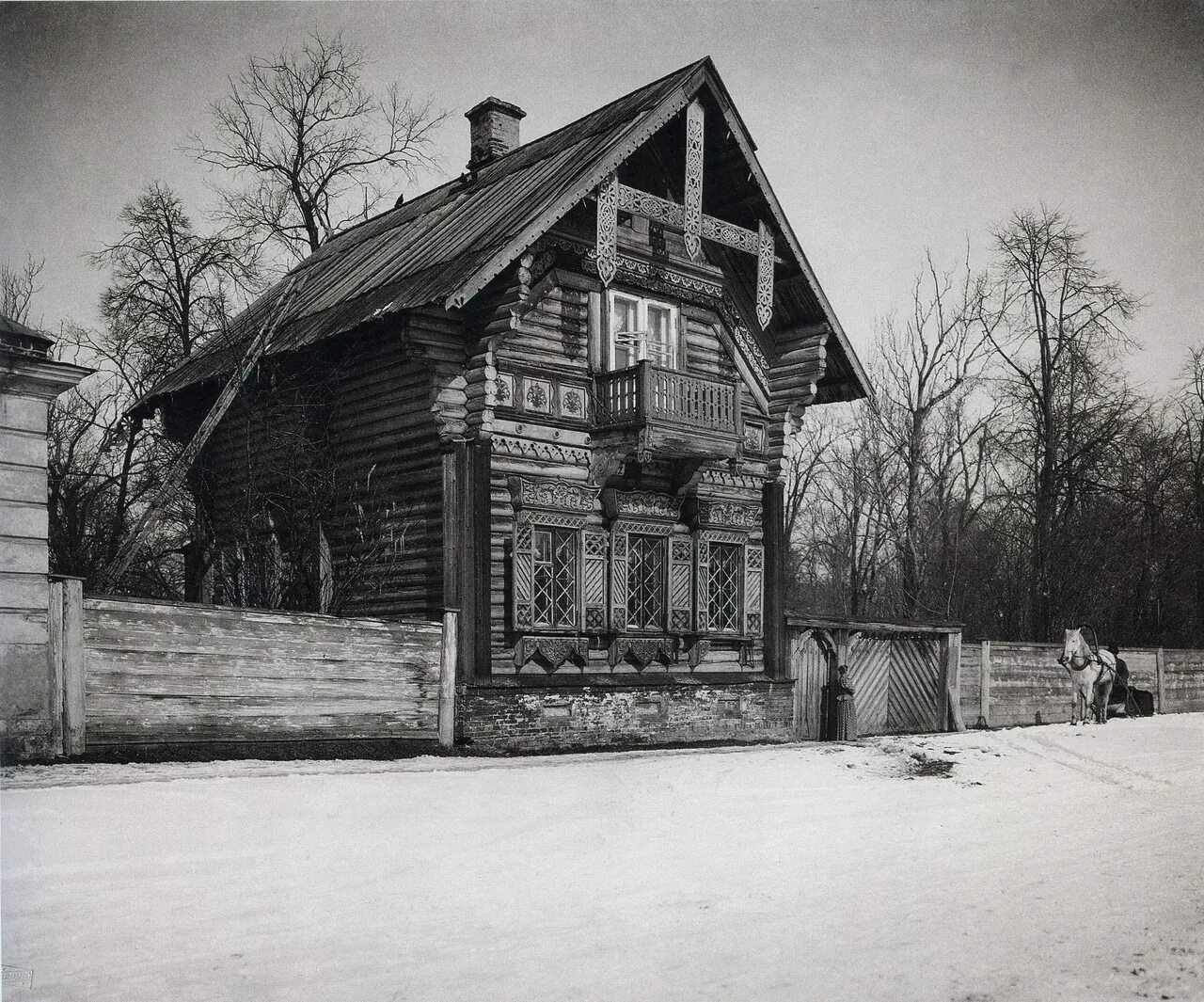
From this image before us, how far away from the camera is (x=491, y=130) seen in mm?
22812

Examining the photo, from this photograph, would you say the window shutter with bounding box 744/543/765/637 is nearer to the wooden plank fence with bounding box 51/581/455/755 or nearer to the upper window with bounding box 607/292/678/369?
the upper window with bounding box 607/292/678/369

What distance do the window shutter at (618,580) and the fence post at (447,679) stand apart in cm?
334

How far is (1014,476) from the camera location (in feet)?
106

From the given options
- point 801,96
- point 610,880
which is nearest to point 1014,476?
point 801,96

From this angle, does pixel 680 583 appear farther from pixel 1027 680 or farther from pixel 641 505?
pixel 1027 680

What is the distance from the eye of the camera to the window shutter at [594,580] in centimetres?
1730

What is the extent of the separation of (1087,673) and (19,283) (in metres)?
18.4

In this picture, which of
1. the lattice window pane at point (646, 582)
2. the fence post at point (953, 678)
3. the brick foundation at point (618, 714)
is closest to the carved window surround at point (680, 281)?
the lattice window pane at point (646, 582)

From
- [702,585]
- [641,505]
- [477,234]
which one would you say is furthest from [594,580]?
[477,234]

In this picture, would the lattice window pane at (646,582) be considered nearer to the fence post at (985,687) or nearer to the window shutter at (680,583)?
the window shutter at (680,583)

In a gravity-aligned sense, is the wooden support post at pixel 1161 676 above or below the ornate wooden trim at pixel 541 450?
below

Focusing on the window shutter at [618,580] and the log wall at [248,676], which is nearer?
the log wall at [248,676]

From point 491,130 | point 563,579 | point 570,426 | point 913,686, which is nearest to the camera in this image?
point 563,579

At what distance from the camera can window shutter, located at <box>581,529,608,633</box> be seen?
17297 mm
